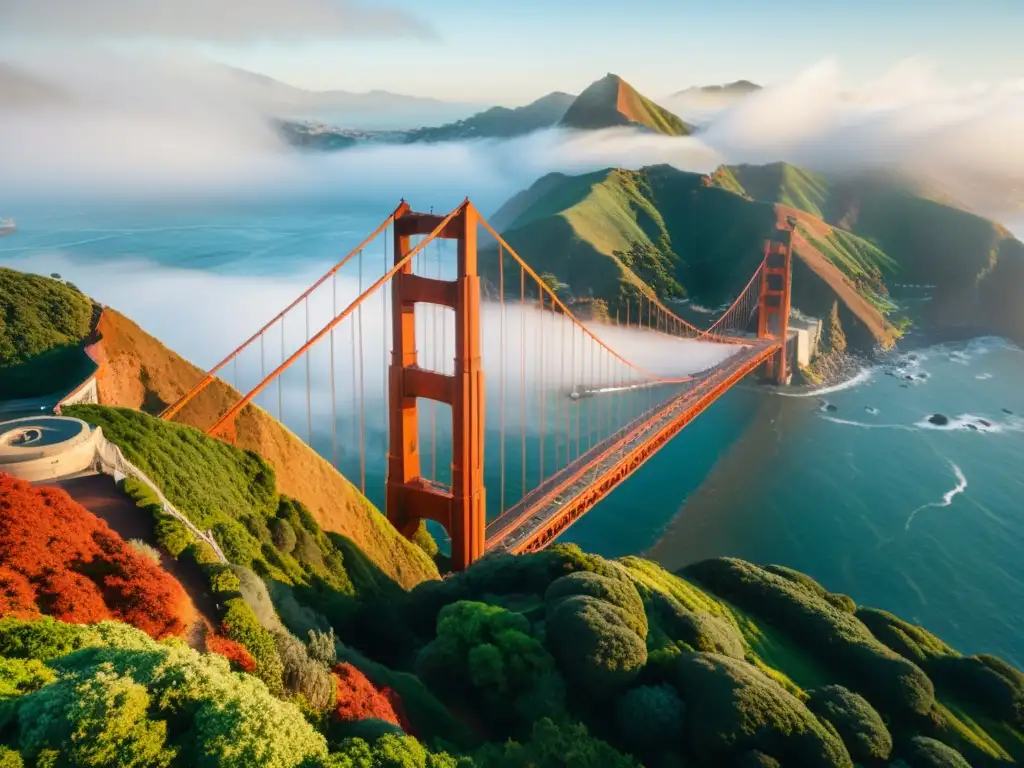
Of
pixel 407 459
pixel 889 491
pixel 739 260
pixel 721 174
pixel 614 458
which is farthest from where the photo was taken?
pixel 721 174

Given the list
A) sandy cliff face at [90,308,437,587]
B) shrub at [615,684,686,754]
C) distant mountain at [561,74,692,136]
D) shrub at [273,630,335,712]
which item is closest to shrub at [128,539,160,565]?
shrub at [273,630,335,712]

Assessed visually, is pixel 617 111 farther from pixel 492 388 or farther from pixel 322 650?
pixel 322 650

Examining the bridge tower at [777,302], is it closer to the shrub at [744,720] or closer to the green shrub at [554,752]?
the shrub at [744,720]

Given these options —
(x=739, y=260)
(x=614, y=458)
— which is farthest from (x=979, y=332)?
(x=614, y=458)

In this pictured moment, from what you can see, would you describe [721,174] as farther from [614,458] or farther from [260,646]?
[260,646]

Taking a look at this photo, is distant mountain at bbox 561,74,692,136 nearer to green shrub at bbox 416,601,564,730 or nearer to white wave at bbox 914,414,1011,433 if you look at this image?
white wave at bbox 914,414,1011,433

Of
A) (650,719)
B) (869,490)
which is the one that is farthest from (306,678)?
(869,490)
